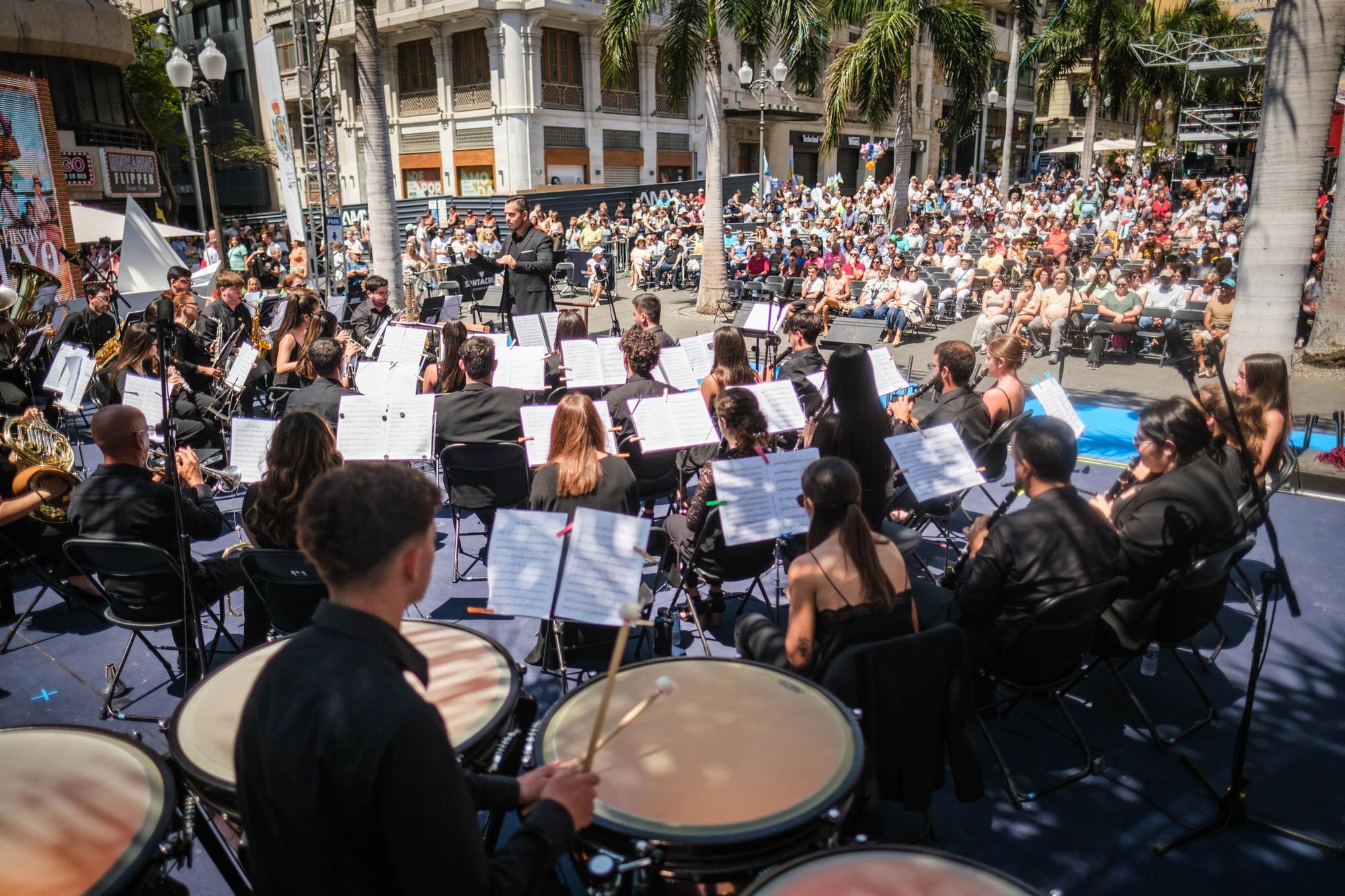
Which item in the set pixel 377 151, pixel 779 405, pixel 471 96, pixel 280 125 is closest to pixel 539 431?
pixel 779 405

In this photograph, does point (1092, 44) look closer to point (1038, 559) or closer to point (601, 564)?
point (1038, 559)

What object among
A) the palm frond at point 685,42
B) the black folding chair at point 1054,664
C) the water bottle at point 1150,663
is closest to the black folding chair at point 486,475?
the black folding chair at point 1054,664

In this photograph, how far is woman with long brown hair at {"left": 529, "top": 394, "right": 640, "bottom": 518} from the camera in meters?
4.36

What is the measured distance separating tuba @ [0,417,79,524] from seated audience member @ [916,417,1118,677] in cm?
518

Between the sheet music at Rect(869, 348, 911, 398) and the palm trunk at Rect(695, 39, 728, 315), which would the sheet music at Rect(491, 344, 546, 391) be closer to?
the sheet music at Rect(869, 348, 911, 398)

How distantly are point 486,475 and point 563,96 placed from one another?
31.5 meters

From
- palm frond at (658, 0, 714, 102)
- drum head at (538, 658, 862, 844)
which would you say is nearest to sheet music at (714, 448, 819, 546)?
drum head at (538, 658, 862, 844)

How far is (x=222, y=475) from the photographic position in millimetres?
5574

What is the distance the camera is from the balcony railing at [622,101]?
114 feet

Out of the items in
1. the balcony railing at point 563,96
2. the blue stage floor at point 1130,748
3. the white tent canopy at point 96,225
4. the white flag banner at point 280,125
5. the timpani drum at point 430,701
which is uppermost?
the balcony railing at point 563,96

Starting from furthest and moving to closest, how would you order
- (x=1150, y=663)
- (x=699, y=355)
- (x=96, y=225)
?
(x=96, y=225), (x=699, y=355), (x=1150, y=663)

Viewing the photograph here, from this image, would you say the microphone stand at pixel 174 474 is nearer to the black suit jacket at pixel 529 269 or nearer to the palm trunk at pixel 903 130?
the black suit jacket at pixel 529 269

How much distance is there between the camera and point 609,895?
1.90 m

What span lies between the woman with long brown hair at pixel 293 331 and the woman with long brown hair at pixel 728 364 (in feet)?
13.0
